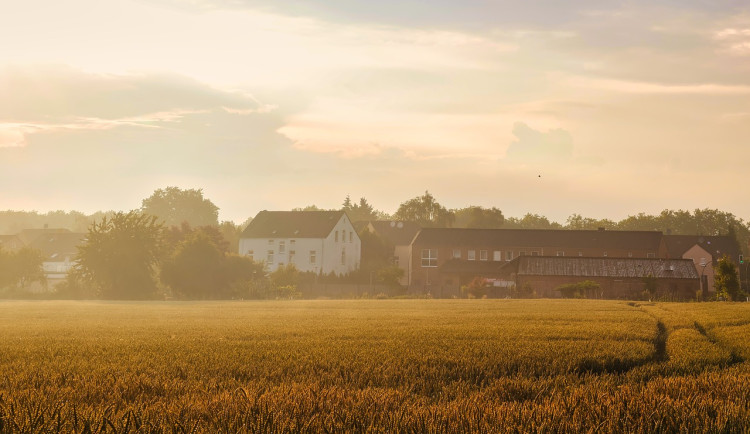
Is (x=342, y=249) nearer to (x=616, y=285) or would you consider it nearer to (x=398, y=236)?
(x=398, y=236)

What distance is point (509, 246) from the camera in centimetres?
10825

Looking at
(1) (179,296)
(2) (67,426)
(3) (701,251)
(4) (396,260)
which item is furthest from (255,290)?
(3) (701,251)

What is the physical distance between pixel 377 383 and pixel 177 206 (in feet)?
597

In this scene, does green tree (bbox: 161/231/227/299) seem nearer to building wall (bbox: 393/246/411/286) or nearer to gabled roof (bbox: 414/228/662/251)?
gabled roof (bbox: 414/228/662/251)

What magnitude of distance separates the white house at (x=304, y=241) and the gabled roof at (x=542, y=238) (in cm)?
1105

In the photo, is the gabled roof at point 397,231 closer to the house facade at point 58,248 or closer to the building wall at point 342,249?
the building wall at point 342,249

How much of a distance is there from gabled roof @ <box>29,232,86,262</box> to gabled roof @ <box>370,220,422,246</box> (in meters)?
54.9

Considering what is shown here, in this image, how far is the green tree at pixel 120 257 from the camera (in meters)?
69.5

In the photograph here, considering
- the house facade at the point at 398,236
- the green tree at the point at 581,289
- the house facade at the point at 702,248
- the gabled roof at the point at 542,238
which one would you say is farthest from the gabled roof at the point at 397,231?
the green tree at the point at 581,289

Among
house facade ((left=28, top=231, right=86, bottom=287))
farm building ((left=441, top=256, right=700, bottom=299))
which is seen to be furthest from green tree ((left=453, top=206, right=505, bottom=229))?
house facade ((left=28, top=231, right=86, bottom=287))

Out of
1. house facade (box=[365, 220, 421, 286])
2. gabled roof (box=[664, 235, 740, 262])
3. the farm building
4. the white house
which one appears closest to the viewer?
the farm building

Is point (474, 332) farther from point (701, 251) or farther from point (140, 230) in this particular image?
point (701, 251)

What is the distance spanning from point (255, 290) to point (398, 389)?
217 ft

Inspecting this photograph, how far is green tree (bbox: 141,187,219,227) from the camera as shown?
184 metres
